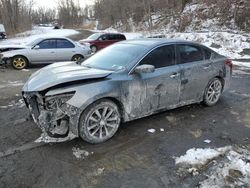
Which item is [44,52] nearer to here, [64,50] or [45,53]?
[45,53]

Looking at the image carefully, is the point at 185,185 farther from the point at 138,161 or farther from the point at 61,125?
the point at 61,125

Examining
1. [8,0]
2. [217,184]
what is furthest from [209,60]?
[8,0]

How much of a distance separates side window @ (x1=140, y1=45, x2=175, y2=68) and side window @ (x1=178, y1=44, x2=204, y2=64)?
0.24 m

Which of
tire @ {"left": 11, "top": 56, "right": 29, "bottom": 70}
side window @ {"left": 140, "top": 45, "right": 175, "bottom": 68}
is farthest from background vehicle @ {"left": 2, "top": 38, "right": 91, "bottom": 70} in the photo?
side window @ {"left": 140, "top": 45, "right": 175, "bottom": 68}

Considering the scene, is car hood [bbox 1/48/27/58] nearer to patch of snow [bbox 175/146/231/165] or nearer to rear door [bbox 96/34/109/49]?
rear door [bbox 96/34/109/49]

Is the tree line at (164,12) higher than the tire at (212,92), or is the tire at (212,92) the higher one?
the tree line at (164,12)

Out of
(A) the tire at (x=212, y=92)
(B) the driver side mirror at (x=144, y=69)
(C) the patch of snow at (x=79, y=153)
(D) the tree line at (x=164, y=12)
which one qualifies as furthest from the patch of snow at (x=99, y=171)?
(D) the tree line at (x=164, y=12)

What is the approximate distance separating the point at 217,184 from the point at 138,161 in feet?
3.61

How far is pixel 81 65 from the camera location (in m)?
5.33

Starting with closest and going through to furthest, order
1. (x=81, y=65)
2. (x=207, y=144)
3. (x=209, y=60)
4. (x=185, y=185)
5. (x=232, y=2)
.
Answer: (x=185, y=185), (x=207, y=144), (x=81, y=65), (x=209, y=60), (x=232, y=2)

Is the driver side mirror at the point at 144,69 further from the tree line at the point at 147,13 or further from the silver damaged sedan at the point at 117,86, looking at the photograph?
the tree line at the point at 147,13

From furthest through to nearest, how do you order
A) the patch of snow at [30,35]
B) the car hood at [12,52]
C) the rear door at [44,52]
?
1. the patch of snow at [30,35]
2. the rear door at [44,52]
3. the car hood at [12,52]

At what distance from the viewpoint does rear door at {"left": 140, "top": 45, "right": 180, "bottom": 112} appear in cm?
488

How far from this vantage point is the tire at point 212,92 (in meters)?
6.10
